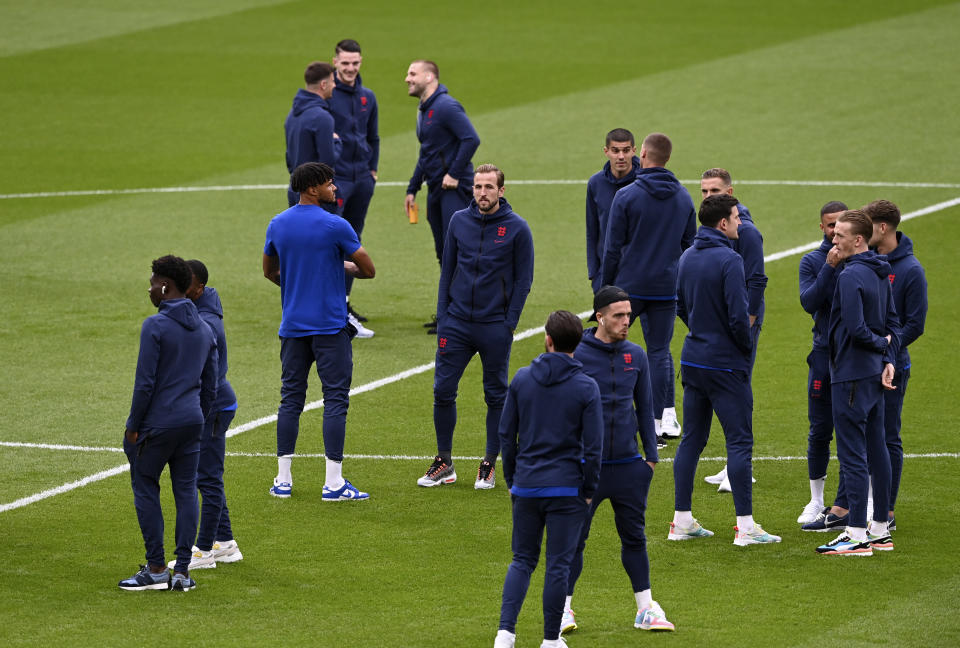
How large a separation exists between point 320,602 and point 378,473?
2943mm

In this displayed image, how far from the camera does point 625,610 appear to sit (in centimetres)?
955

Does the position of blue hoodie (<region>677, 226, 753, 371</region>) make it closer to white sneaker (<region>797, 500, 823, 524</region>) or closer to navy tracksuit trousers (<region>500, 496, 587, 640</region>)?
white sneaker (<region>797, 500, 823, 524</region>)

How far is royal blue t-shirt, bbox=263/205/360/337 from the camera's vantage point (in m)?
11.6

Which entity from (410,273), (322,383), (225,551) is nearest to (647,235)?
(322,383)

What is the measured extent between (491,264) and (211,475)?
2978 millimetres

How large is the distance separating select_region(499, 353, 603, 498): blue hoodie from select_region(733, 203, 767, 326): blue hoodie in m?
3.42

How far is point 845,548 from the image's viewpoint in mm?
10516

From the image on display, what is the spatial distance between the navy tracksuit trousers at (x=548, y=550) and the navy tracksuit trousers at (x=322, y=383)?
11.1 feet

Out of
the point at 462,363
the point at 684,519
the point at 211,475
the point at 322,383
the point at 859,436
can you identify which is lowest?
the point at 684,519

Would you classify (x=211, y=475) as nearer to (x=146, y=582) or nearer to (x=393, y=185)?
(x=146, y=582)

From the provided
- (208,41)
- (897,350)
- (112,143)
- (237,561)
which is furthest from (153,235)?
(208,41)

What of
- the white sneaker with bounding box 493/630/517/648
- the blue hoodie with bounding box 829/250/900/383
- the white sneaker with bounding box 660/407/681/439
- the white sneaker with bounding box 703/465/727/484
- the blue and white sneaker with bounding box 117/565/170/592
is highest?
the blue hoodie with bounding box 829/250/900/383

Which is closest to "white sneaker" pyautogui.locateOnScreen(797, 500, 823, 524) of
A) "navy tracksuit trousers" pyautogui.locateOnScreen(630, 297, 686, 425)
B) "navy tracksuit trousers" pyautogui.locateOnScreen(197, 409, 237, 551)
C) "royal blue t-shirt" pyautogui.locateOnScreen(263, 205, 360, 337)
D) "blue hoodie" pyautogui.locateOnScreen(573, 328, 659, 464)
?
"navy tracksuit trousers" pyautogui.locateOnScreen(630, 297, 686, 425)

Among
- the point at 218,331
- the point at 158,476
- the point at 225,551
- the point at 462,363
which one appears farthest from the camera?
the point at 462,363
